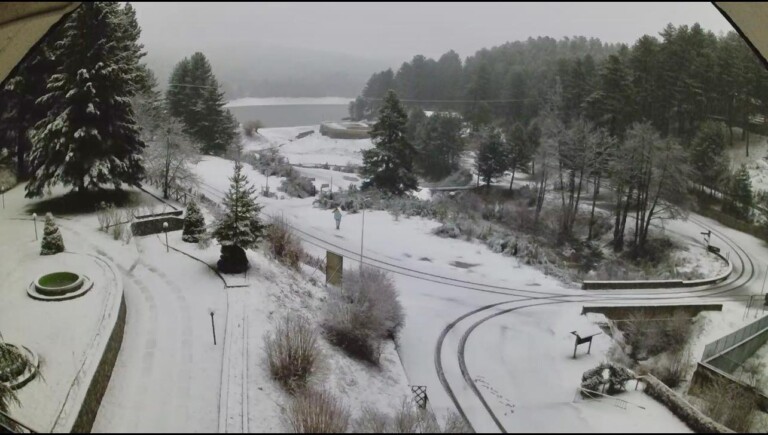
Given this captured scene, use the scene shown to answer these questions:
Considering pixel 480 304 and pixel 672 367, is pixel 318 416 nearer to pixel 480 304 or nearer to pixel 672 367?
pixel 672 367

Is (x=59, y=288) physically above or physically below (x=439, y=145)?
below

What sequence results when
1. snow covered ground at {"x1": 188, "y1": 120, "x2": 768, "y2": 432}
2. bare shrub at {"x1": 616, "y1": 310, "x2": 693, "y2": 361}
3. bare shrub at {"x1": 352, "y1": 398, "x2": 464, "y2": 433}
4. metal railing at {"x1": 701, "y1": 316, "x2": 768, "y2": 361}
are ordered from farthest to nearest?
1. bare shrub at {"x1": 616, "y1": 310, "x2": 693, "y2": 361}
2. metal railing at {"x1": 701, "y1": 316, "x2": 768, "y2": 361}
3. snow covered ground at {"x1": 188, "y1": 120, "x2": 768, "y2": 432}
4. bare shrub at {"x1": 352, "y1": 398, "x2": 464, "y2": 433}

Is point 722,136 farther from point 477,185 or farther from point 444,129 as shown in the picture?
point 444,129

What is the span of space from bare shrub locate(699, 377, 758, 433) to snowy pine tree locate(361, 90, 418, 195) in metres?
14.4

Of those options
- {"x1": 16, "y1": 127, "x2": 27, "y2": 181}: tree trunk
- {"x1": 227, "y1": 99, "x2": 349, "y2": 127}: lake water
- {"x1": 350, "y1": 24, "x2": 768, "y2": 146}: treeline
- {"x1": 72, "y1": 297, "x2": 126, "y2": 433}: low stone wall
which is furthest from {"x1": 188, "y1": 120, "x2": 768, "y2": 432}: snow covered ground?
{"x1": 16, "y1": 127, "x2": 27, "y2": 181}: tree trunk

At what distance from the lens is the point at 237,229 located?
9023mm

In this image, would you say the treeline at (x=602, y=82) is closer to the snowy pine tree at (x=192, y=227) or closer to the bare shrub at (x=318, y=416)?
the snowy pine tree at (x=192, y=227)

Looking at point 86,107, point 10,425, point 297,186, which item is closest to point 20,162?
point 86,107

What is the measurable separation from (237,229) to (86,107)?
5.45 m

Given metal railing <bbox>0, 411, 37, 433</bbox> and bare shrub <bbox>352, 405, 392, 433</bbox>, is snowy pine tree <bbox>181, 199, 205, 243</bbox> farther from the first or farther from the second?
bare shrub <bbox>352, 405, 392, 433</bbox>

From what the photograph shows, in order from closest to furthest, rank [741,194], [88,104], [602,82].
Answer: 1. [88,104]
2. [741,194]
3. [602,82]

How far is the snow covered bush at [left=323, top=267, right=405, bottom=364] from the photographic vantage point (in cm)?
707

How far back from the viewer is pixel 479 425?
10.5ft

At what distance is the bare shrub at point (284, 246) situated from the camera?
10.3 m
